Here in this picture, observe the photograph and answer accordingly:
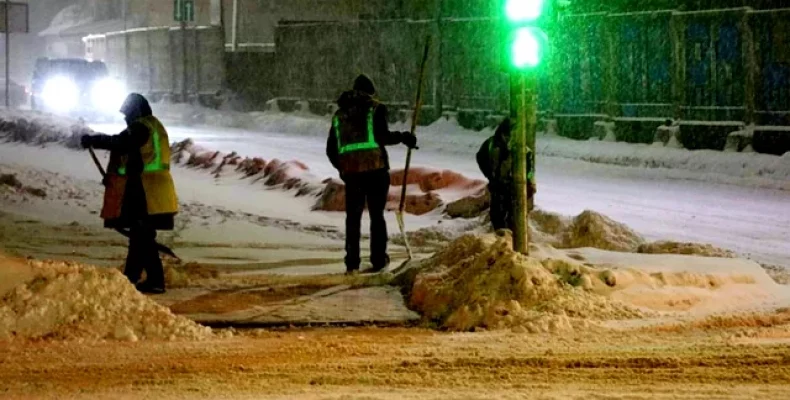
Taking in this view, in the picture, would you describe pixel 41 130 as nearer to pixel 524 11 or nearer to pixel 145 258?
pixel 145 258

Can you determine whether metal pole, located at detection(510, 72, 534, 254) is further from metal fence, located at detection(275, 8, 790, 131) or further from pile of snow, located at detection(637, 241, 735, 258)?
metal fence, located at detection(275, 8, 790, 131)

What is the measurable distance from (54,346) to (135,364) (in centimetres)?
77

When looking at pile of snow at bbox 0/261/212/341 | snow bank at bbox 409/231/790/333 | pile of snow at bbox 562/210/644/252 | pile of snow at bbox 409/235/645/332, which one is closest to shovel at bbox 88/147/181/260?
pile of snow at bbox 0/261/212/341

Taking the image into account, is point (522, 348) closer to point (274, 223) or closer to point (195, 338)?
point (195, 338)

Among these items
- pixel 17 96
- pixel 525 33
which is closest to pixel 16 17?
pixel 17 96

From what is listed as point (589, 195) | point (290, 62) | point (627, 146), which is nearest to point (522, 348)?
point (589, 195)

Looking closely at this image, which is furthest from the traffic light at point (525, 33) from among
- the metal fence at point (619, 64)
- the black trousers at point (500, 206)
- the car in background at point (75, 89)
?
the car in background at point (75, 89)

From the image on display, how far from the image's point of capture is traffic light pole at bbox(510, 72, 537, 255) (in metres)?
9.63

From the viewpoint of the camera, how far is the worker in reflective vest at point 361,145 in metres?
10.8

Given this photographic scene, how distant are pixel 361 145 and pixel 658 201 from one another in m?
7.84

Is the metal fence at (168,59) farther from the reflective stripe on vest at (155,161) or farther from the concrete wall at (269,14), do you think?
the reflective stripe on vest at (155,161)

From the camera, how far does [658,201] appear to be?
17625 mm

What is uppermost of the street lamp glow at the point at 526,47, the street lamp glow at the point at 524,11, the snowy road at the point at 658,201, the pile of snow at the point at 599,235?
the street lamp glow at the point at 524,11

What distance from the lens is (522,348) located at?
754 centimetres
